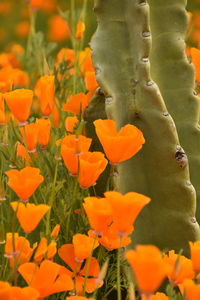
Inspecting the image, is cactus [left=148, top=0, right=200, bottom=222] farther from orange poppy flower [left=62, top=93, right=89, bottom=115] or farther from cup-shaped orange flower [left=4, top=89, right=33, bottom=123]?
cup-shaped orange flower [left=4, top=89, right=33, bottom=123]

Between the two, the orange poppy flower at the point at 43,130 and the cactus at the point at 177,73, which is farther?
the cactus at the point at 177,73

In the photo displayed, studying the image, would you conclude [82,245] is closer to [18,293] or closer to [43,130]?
[18,293]

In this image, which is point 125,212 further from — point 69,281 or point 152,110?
point 152,110

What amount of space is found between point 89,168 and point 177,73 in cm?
52

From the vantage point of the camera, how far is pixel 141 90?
5.53 ft

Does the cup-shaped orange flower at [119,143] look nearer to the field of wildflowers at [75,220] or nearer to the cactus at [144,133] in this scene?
the field of wildflowers at [75,220]

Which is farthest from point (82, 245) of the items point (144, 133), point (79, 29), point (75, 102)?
point (79, 29)

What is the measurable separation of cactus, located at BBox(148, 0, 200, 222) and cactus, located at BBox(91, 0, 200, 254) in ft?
0.53

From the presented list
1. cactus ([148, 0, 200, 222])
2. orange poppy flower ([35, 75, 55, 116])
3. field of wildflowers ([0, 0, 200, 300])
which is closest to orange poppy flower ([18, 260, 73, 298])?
field of wildflowers ([0, 0, 200, 300])

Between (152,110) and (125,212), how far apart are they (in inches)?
21.9

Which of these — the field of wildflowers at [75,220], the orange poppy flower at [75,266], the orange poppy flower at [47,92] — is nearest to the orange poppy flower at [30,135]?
the field of wildflowers at [75,220]

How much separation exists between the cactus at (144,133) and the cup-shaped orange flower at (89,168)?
20cm

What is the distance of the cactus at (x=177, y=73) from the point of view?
1845 mm

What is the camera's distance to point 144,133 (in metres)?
1.72
